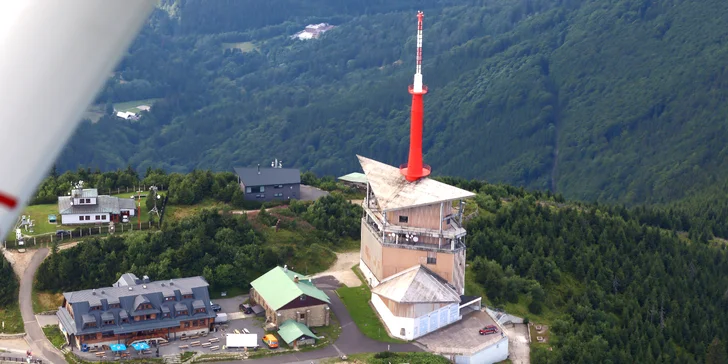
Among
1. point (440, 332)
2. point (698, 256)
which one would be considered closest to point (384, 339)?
point (440, 332)

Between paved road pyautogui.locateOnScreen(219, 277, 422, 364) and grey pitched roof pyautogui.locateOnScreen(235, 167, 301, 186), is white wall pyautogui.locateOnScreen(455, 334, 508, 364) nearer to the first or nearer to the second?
paved road pyautogui.locateOnScreen(219, 277, 422, 364)

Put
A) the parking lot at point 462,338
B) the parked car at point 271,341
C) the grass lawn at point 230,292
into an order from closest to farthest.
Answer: the parked car at point 271,341, the parking lot at point 462,338, the grass lawn at point 230,292

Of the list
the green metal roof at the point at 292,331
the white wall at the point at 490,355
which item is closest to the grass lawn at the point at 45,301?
the green metal roof at the point at 292,331

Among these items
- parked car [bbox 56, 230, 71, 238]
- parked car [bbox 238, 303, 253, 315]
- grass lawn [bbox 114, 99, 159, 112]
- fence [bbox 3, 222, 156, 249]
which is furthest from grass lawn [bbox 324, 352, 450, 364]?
grass lawn [bbox 114, 99, 159, 112]

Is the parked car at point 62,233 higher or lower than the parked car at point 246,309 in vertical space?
higher

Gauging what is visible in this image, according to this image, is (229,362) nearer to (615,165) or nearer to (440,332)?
(440,332)

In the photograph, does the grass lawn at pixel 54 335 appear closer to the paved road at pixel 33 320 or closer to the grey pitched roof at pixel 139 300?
the paved road at pixel 33 320

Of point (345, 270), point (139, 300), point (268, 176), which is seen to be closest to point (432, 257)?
point (345, 270)
